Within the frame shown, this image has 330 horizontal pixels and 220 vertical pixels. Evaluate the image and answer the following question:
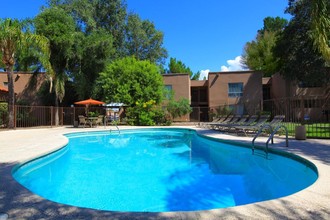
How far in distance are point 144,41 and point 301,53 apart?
17715mm

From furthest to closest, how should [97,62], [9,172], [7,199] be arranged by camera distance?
[97,62] < [9,172] < [7,199]

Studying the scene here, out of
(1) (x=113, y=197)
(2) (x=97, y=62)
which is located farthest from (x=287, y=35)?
(1) (x=113, y=197)

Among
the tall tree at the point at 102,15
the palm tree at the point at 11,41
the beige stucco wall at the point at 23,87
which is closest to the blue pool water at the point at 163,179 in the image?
the palm tree at the point at 11,41

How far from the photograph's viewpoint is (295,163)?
652 centimetres

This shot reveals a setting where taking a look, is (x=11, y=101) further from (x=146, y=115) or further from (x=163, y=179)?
(x=163, y=179)

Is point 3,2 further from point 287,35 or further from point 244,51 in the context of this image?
point 244,51

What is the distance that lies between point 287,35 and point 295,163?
69.9 feet

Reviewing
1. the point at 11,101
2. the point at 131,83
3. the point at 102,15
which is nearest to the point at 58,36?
the point at 11,101

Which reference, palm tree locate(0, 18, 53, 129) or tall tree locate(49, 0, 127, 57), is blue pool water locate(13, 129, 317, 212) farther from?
tall tree locate(49, 0, 127, 57)

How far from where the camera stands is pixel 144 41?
105 feet

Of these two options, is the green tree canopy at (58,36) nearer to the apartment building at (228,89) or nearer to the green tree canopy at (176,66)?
the apartment building at (228,89)

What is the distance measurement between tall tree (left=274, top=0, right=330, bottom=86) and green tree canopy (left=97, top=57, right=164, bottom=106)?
12308 millimetres

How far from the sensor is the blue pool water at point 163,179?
191 inches

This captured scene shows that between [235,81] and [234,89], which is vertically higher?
[235,81]
